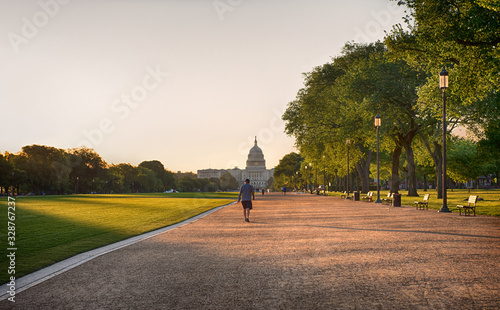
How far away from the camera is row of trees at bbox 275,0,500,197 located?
72.2 ft

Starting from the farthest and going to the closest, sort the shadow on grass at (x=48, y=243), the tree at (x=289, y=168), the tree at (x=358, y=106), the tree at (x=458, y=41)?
the tree at (x=289, y=168) < the tree at (x=358, y=106) < the tree at (x=458, y=41) < the shadow on grass at (x=48, y=243)

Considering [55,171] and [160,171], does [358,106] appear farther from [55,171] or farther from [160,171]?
[160,171]

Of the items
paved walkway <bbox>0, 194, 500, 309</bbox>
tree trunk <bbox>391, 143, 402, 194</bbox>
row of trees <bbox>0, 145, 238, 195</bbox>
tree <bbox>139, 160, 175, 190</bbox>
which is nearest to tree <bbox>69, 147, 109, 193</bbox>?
row of trees <bbox>0, 145, 238, 195</bbox>

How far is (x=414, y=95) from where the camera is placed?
39.7 metres

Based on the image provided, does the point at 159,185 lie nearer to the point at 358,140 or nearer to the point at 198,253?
the point at 358,140

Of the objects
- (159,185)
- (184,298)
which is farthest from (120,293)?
(159,185)

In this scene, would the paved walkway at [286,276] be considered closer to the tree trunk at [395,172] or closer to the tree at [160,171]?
the tree trunk at [395,172]

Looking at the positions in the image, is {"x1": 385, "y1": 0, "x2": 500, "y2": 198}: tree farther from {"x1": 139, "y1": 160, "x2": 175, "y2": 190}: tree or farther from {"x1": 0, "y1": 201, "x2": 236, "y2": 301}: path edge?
{"x1": 139, "y1": 160, "x2": 175, "y2": 190}: tree

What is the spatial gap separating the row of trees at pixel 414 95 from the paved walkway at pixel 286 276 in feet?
37.3

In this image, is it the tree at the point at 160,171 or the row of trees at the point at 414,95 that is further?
the tree at the point at 160,171

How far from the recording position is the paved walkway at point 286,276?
6.33 metres

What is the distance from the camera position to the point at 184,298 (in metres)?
6.54

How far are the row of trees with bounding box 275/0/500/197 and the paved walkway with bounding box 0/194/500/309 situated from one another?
1137 centimetres

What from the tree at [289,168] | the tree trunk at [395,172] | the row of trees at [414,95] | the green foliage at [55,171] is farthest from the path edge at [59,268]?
the tree at [289,168]
